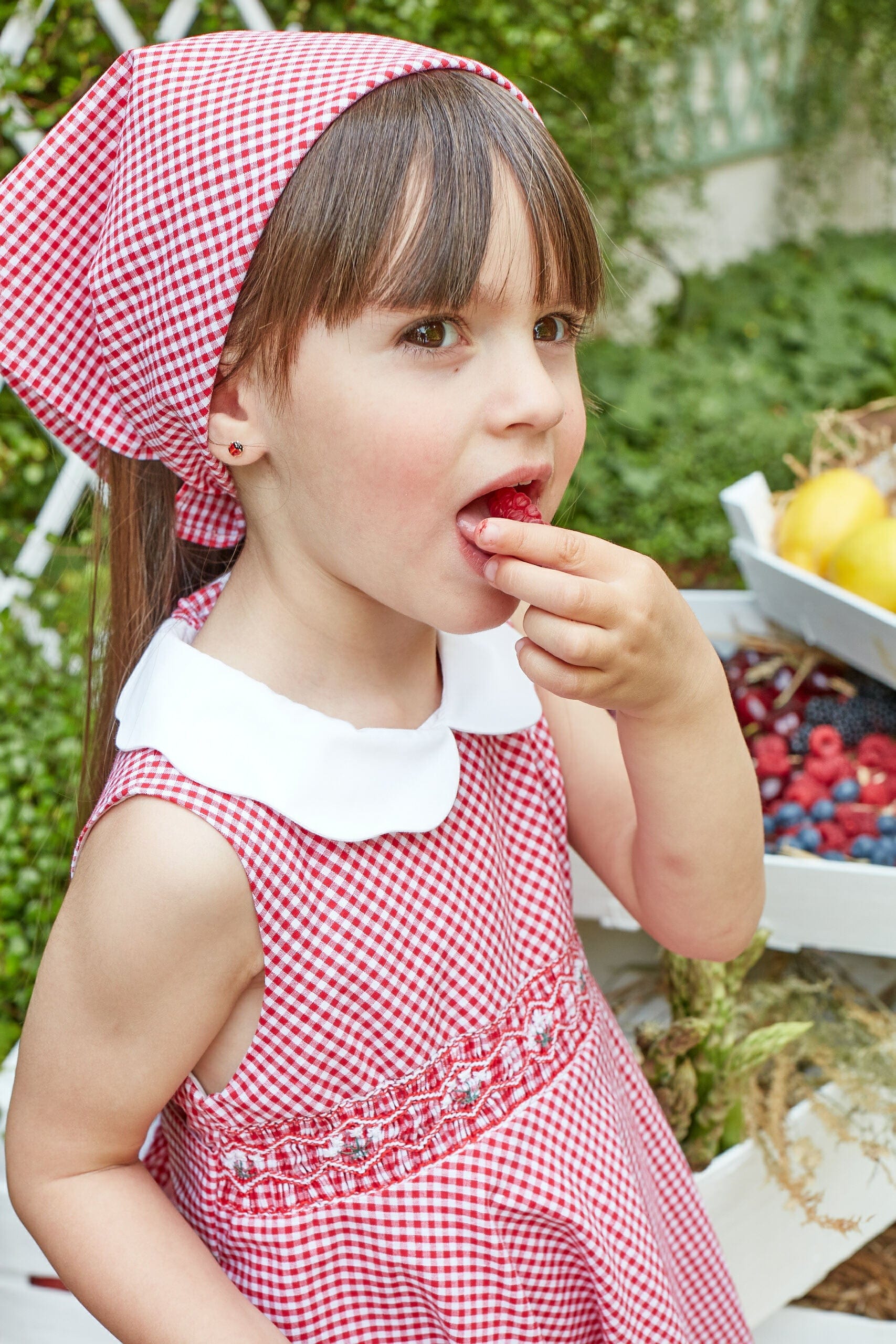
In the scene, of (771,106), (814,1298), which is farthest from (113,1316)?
(771,106)

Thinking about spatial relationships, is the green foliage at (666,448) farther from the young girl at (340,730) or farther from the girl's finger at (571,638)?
the girl's finger at (571,638)

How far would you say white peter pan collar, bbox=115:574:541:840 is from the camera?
3.13 feet

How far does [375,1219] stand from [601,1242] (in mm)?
204

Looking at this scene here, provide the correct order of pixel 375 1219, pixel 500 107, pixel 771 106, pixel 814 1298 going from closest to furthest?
pixel 500 107 < pixel 375 1219 < pixel 814 1298 < pixel 771 106

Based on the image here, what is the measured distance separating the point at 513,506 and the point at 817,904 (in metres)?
1.03

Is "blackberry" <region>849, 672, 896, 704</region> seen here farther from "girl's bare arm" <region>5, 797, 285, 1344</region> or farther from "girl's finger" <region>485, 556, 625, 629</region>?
"girl's bare arm" <region>5, 797, 285, 1344</region>

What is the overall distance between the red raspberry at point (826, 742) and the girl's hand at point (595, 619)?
3.53 feet

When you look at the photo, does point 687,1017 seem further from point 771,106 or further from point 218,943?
point 771,106

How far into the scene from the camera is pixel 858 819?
1.82m

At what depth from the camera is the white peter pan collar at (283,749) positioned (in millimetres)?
955

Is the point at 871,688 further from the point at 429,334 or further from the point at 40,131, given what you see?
the point at 40,131

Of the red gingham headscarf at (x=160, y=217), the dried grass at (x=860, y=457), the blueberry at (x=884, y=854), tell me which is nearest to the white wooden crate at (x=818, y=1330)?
the blueberry at (x=884, y=854)

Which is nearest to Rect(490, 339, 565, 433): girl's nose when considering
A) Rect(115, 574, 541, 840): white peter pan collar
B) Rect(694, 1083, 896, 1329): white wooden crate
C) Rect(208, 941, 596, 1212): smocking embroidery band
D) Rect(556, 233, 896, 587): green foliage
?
Rect(115, 574, 541, 840): white peter pan collar

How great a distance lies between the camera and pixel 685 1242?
1.31 meters
